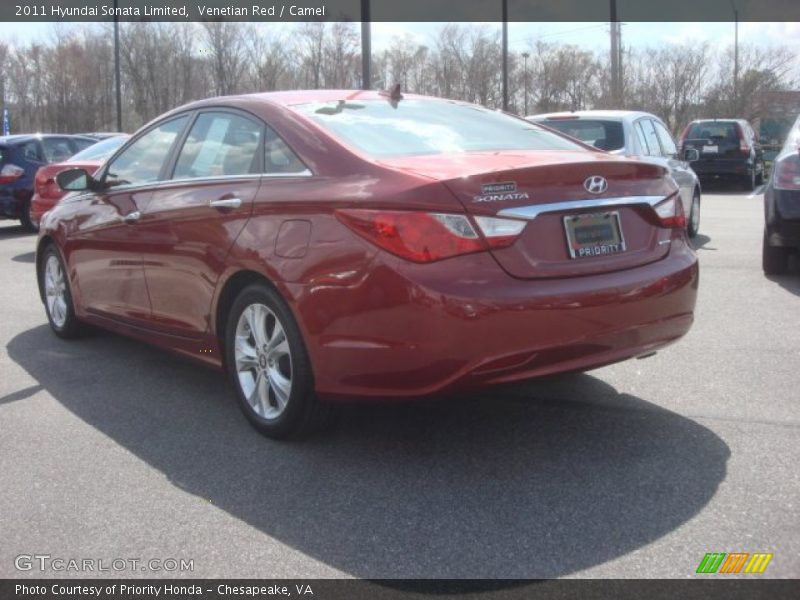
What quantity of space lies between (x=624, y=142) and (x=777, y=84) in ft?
118

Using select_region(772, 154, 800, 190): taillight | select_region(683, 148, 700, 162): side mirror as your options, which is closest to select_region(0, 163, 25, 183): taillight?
select_region(683, 148, 700, 162): side mirror

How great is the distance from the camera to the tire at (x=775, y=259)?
7871 mm

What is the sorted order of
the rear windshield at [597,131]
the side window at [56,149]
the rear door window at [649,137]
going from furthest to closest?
1. the side window at [56,149]
2. the rear door window at [649,137]
3. the rear windshield at [597,131]

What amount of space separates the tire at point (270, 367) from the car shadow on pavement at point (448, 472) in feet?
0.41

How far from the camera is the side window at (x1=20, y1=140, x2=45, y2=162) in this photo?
45.7 ft

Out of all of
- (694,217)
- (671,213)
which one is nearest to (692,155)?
Answer: (694,217)

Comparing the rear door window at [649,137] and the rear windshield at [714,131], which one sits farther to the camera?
the rear windshield at [714,131]

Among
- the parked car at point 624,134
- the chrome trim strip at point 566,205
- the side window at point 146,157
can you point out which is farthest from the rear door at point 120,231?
the parked car at point 624,134

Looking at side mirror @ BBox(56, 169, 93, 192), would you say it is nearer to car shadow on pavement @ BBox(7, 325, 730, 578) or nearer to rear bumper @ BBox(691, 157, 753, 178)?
car shadow on pavement @ BBox(7, 325, 730, 578)

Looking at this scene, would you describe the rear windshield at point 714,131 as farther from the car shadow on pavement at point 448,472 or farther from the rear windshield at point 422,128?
the car shadow on pavement at point 448,472

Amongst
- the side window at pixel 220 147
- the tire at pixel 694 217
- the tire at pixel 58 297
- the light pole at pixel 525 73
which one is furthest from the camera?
A: the light pole at pixel 525 73

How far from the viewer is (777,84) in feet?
133

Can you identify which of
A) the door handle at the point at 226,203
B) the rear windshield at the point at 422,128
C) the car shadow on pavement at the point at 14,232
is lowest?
the car shadow on pavement at the point at 14,232

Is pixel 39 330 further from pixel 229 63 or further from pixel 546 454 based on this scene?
pixel 229 63
